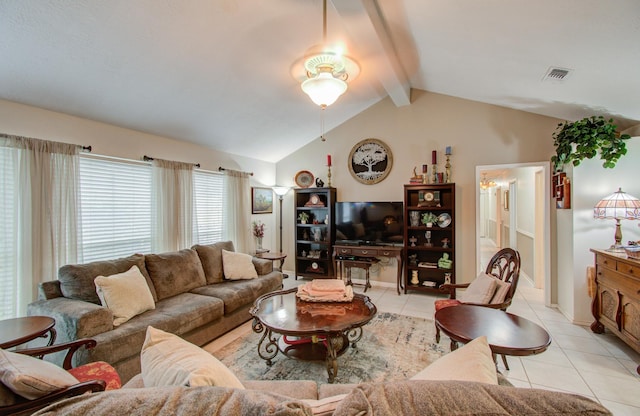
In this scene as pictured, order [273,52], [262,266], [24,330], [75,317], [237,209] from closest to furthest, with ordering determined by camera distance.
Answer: [24,330], [75,317], [273,52], [262,266], [237,209]

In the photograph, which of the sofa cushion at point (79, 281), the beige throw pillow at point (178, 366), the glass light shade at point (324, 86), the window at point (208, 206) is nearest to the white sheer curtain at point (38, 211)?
the sofa cushion at point (79, 281)

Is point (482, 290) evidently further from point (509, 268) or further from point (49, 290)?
point (49, 290)

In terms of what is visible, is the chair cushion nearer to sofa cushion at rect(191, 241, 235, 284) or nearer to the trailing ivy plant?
sofa cushion at rect(191, 241, 235, 284)

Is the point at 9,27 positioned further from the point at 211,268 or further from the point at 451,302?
the point at 451,302

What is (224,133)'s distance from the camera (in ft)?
13.7

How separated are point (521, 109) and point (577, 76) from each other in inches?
52.9

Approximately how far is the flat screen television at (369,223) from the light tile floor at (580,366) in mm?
1492

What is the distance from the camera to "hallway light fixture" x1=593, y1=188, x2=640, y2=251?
2727 mm

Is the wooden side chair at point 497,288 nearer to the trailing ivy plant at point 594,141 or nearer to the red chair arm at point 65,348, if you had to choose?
the trailing ivy plant at point 594,141

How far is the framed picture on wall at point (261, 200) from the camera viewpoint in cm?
532

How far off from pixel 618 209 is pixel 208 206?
16.5 feet

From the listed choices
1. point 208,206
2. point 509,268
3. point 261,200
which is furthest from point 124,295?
point 509,268

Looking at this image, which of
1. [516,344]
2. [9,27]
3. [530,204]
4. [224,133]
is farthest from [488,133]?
[9,27]

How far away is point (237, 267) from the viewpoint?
12.4 ft
